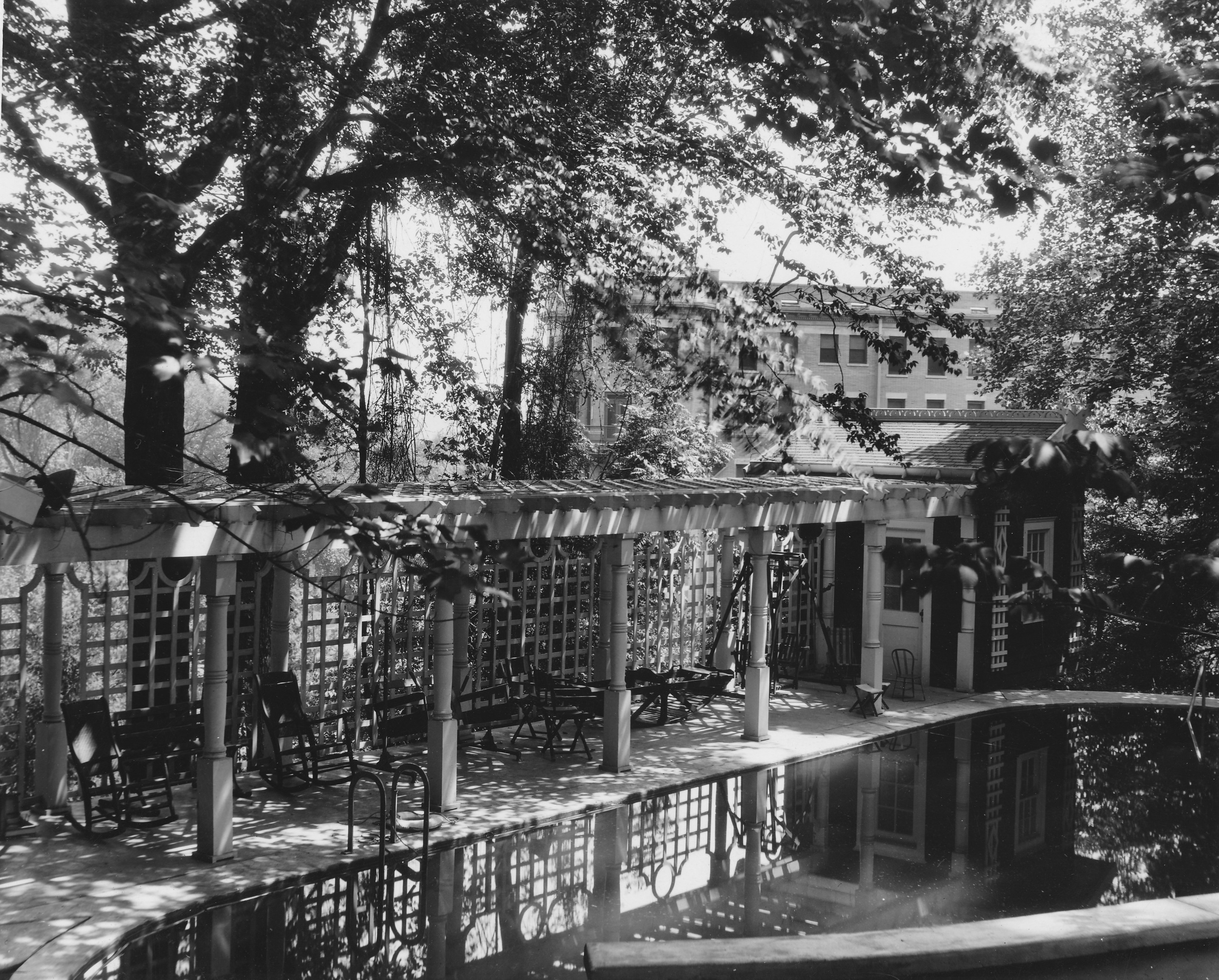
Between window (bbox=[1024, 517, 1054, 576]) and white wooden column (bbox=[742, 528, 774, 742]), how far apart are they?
6063 mm

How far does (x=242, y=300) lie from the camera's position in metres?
11.6

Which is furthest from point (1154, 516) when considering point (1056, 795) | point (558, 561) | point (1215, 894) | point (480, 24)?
point (480, 24)

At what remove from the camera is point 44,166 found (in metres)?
8.22

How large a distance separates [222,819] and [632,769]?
168 inches

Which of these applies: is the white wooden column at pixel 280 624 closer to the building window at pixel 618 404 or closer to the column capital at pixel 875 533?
the column capital at pixel 875 533

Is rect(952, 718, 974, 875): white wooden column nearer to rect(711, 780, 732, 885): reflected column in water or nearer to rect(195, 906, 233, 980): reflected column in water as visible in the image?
rect(711, 780, 732, 885): reflected column in water

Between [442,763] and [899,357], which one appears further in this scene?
[442,763]

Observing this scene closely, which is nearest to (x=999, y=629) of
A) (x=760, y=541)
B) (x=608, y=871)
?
(x=760, y=541)

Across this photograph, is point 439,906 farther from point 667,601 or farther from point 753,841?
point 667,601

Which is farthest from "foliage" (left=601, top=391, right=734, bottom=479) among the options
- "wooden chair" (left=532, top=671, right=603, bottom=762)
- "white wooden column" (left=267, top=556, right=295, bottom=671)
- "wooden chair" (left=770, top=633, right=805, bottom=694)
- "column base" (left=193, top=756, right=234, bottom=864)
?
"column base" (left=193, top=756, right=234, bottom=864)

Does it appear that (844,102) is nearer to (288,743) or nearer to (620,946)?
(620,946)

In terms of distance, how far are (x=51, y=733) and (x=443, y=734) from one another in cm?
322

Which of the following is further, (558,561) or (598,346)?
(598,346)

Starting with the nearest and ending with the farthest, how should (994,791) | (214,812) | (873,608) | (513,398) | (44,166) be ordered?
(214,812) → (44,166) → (994,791) → (873,608) → (513,398)
